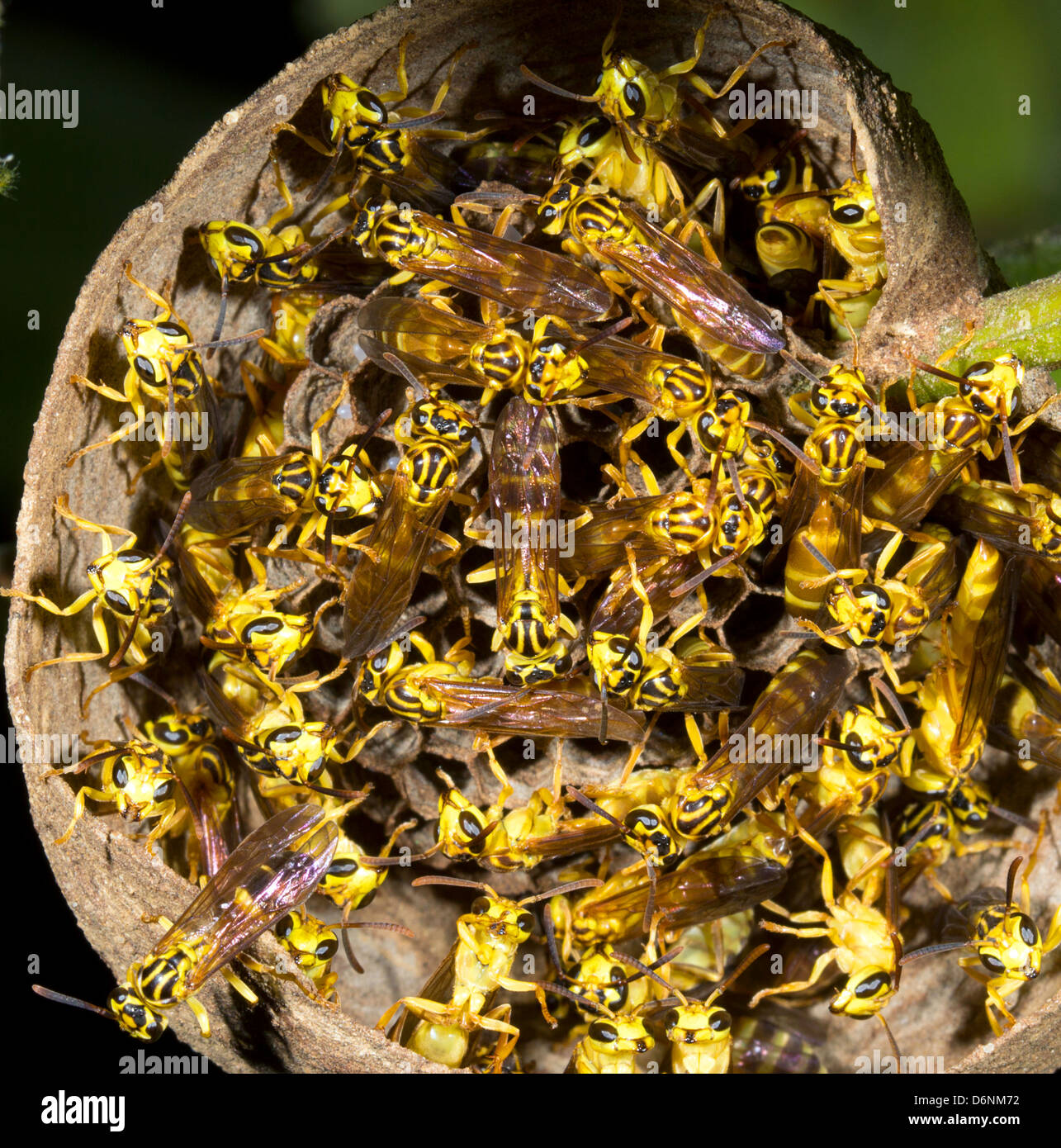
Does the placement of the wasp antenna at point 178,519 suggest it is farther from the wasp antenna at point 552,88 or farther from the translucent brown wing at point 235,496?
the wasp antenna at point 552,88

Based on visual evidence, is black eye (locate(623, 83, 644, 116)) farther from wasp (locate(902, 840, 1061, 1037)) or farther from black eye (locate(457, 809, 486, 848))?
wasp (locate(902, 840, 1061, 1037))

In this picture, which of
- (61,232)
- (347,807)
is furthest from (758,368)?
(61,232)

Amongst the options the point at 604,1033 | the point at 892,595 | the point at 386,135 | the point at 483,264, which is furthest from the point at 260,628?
the point at 892,595

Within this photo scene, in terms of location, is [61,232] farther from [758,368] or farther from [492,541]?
[758,368]

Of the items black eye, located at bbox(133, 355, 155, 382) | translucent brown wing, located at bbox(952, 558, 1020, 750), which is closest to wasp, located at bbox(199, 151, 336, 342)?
black eye, located at bbox(133, 355, 155, 382)

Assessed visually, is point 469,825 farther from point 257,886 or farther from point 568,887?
point 257,886

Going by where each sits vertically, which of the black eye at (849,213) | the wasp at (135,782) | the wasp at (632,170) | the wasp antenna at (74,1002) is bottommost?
the wasp antenna at (74,1002)

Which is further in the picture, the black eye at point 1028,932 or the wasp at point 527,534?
the black eye at point 1028,932

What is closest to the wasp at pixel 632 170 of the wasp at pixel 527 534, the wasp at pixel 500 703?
the wasp at pixel 527 534
